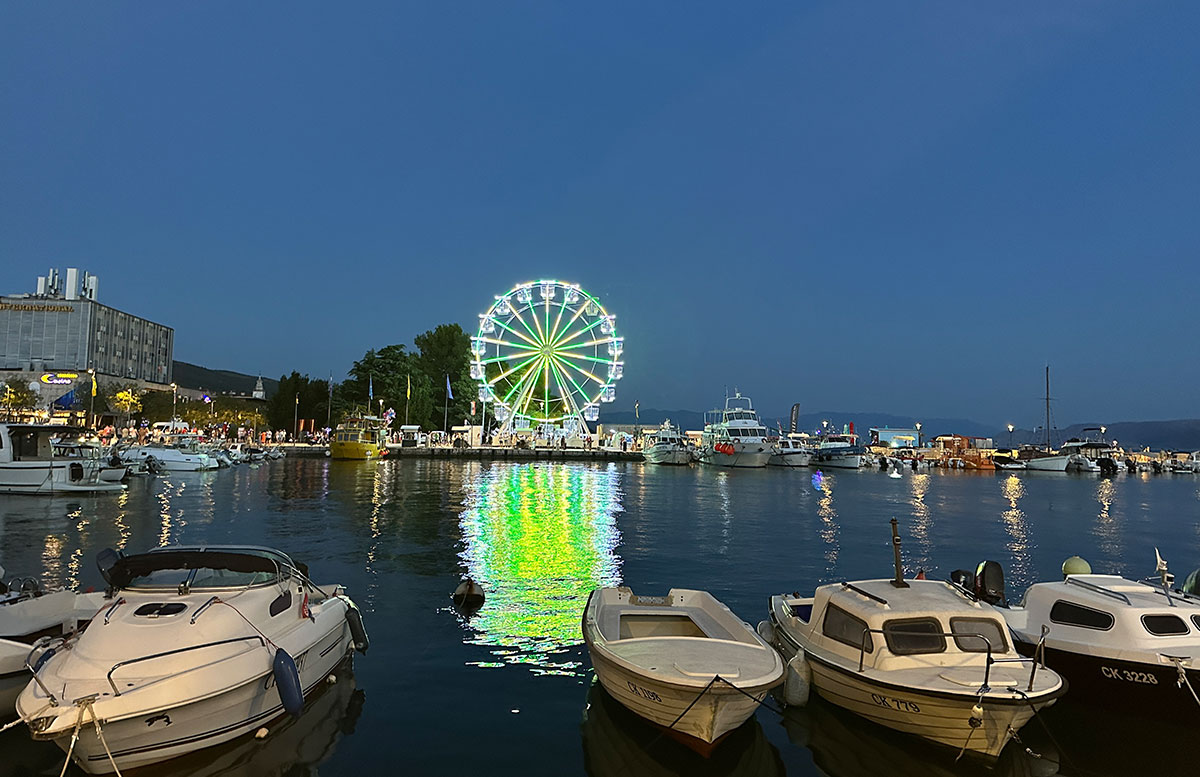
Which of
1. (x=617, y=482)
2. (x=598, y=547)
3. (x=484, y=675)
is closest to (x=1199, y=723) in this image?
(x=484, y=675)

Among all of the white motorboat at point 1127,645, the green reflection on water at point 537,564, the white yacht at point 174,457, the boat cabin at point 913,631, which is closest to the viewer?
the boat cabin at point 913,631

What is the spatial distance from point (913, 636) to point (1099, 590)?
4070 millimetres

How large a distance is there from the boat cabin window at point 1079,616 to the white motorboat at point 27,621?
14.7 meters

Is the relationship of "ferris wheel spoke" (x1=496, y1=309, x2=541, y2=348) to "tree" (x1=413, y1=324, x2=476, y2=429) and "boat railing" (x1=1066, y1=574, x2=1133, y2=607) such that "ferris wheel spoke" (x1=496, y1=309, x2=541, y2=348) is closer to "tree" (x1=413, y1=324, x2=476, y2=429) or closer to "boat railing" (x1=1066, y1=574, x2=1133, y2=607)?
"tree" (x1=413, y1=324, x2=476, y2=429)

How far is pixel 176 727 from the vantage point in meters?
7.99

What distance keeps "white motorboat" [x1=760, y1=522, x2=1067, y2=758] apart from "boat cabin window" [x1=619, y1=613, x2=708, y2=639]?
180 cm

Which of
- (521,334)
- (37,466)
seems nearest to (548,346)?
(521,334)

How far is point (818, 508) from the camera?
4431 cm

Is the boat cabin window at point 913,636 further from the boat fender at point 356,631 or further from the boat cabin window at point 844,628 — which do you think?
the boat fender at point 356,631

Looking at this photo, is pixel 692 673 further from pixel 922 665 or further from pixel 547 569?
pixel 547 569

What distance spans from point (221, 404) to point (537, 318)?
85340mm

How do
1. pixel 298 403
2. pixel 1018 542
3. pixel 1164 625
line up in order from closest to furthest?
pixel 1164 625
pixel 1018 542
pixel 298 403

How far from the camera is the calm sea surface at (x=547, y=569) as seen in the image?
949cm

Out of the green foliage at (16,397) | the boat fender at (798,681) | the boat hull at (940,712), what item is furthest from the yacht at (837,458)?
the green foliage at (16,397)
